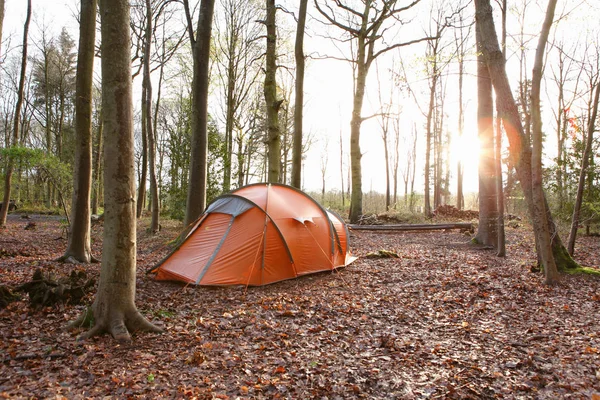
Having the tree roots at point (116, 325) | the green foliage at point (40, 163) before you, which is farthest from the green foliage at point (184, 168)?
the tree roots at point (116, 325)

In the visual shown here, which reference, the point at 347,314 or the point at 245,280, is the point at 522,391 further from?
the point at 245,280

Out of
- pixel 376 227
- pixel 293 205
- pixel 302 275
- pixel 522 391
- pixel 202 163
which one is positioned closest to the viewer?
pixel 522 391

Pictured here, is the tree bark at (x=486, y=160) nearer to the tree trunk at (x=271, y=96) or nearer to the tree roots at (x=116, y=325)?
the tree trunk at (x=271, y=96)

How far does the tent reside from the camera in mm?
6508

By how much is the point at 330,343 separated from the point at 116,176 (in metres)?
3.07

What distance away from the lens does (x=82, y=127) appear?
293 inches

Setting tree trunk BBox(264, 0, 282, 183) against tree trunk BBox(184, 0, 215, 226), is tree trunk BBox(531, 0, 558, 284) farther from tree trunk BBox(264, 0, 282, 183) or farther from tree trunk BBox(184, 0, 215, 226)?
tree trunk BBox(184, 0, 215, 226)

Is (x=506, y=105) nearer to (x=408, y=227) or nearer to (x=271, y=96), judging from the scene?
(x=271, y=96)

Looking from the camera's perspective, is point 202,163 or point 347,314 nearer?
point 347,314

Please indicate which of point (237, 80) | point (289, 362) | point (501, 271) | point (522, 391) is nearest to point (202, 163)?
point (289, 362)

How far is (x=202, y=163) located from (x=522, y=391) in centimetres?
809

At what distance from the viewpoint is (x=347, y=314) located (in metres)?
5.14

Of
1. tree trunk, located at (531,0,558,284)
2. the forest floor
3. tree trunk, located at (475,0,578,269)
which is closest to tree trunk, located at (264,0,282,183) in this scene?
the forest floor

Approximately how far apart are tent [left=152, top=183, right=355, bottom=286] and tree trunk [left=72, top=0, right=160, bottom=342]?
89.3 inches
